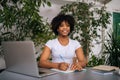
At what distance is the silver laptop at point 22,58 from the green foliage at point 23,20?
0.74m

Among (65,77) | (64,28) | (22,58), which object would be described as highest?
(64,28)

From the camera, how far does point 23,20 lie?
8.51 ft

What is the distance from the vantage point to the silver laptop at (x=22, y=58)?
136 centimetres

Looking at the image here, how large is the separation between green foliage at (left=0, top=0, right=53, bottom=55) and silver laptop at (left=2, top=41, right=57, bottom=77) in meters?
0.74

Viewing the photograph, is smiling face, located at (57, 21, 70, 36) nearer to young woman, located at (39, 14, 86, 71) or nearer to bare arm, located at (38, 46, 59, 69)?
young woman, located at (39, 14, 86, 71)

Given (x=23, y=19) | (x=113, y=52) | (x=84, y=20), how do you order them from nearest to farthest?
(x=23, y=19) < (x=84, y=20) < (x=113, y=52)

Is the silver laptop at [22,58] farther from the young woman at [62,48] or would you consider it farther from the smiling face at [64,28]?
the smiling face at [64,28]

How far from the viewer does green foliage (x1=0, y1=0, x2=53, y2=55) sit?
2.29 meters

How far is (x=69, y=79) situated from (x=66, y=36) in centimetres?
92

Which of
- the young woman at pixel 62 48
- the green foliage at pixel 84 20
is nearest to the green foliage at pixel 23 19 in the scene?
the young woman at pixel 62 48

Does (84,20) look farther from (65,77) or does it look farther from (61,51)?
(65,77)

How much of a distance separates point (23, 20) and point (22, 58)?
1222 millimetres

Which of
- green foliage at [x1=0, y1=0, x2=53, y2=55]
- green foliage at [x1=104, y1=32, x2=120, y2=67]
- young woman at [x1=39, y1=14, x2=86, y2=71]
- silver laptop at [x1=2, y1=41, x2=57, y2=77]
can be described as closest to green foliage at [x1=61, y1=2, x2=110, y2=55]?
green foliage at [x1=104, y1=32, x2=120, y2=67]

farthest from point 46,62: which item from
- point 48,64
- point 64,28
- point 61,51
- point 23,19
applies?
point 23,19
